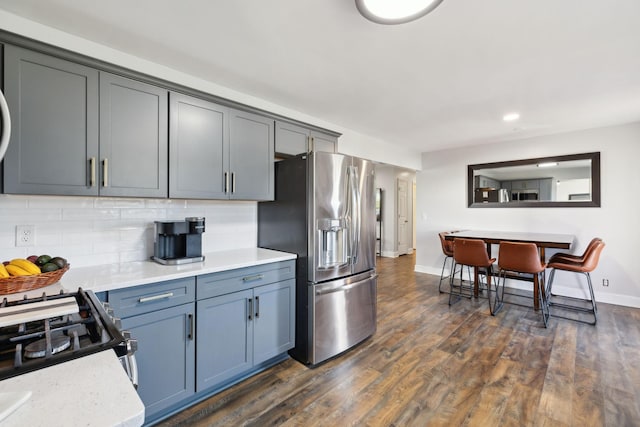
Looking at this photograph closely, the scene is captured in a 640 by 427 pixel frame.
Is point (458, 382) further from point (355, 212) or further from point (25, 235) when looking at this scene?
point (25, 235)

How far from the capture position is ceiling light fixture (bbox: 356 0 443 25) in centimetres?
144

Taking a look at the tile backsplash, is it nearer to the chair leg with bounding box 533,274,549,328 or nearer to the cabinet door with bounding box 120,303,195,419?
the cabinet door with bounding box 120,303,195,419

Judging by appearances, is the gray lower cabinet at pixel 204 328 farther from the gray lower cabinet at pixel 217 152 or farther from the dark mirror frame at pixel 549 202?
the dark mirror frame at pixel 549 202

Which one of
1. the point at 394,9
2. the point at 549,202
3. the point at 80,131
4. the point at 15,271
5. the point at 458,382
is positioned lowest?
the point at 458,382

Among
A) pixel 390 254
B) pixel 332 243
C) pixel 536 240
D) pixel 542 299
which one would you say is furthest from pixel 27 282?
pixel 390 254

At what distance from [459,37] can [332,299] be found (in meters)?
2.11

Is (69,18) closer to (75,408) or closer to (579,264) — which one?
(75,408)

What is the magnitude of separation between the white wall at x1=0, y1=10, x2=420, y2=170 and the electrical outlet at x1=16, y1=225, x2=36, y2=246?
1.10 meters

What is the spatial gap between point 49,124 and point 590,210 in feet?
19.1

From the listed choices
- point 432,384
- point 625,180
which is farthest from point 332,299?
point 625,180

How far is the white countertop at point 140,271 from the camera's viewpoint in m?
1.53

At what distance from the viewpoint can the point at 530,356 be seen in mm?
2557

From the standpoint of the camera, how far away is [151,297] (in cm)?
170

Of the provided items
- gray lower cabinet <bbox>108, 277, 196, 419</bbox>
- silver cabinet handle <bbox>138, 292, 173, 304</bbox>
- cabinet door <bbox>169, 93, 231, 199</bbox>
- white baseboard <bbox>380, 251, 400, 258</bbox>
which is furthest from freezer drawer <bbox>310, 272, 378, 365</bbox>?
white baseboard <bbox>380, 251, 400, 258</bbox>
